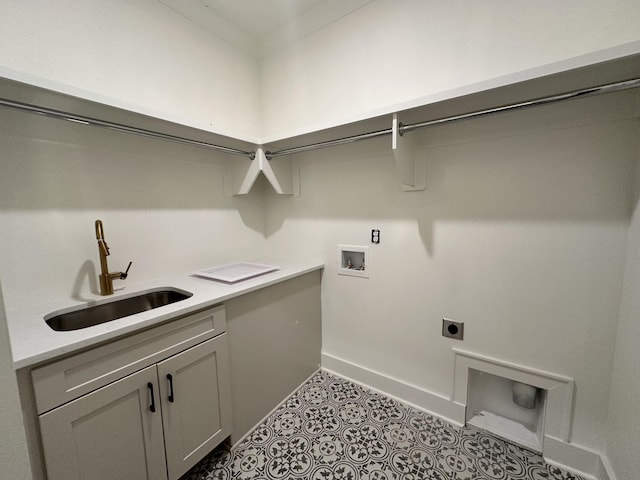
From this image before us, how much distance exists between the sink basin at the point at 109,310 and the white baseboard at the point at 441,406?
1254mm

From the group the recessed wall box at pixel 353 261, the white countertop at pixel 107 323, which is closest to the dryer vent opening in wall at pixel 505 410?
the recessed wall box at pixel 353 261

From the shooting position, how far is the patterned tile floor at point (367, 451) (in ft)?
4.07

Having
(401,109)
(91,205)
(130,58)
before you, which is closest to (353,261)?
(401,109)

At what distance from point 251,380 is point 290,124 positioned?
1.80m

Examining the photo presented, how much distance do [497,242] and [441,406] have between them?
41.0 inches

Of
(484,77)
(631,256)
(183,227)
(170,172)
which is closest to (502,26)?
(484,77)

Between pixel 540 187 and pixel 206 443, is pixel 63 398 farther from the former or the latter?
pixel 540 187

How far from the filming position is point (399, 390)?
1716 millimetres

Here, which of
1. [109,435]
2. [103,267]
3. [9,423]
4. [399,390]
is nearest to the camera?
[9,423]

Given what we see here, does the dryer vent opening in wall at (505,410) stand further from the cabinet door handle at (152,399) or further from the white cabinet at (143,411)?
the cabinet door handle at (152,399)

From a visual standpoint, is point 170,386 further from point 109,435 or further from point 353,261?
point 353,261

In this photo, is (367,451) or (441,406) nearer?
(367,451)

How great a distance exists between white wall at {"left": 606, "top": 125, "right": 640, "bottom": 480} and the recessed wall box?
1177 mm

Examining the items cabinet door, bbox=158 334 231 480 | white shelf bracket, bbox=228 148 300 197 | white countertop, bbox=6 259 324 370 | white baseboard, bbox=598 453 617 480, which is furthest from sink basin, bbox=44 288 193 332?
white baseboard, bbox=598 453 617 480
